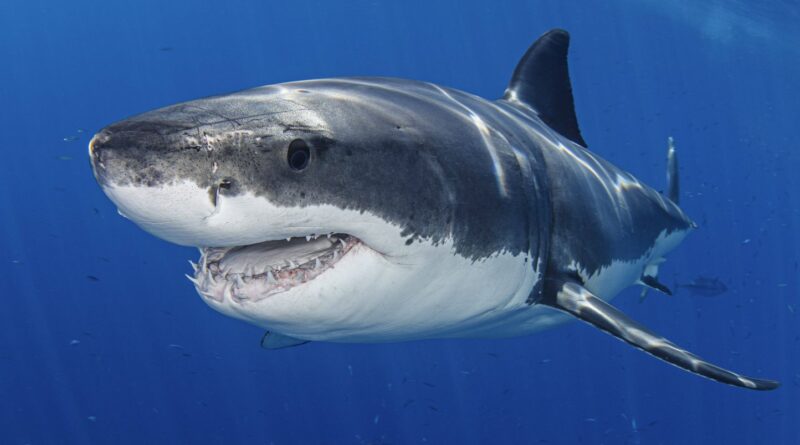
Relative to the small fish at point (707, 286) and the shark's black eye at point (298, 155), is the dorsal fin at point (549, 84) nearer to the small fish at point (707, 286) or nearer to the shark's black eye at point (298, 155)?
the shark's black eye at point (298, 155)

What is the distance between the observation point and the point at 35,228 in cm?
5959

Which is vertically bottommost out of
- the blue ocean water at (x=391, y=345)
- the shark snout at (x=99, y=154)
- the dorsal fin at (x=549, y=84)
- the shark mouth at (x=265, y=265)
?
the blue ocean water at (x=391, y=345)

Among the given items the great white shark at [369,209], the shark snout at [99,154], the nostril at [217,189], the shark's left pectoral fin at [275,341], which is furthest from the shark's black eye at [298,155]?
the shark's left pectoral fin at [275,341]

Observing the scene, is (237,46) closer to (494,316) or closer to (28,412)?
(28,412)

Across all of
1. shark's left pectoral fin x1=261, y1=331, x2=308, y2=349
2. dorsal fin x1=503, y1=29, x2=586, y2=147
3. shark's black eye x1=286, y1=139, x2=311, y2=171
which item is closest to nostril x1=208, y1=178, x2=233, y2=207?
shark's black eye x1=286, y1=139, x2=311, y2=171

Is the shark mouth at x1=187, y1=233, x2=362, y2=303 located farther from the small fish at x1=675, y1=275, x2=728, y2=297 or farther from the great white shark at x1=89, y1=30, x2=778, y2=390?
the small fish at x1=675, y1=275, x2=728, y2=297

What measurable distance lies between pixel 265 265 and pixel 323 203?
1.10 feet

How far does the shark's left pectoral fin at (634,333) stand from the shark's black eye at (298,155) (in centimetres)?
183

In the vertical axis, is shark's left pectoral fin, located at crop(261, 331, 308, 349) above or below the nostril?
below

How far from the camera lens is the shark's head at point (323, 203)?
5.57 feet

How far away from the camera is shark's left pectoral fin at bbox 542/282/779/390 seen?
2.75 meters

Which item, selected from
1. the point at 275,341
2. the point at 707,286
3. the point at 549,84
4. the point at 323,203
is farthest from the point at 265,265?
the point at 707,286

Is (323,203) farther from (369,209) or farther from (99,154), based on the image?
(99,154)

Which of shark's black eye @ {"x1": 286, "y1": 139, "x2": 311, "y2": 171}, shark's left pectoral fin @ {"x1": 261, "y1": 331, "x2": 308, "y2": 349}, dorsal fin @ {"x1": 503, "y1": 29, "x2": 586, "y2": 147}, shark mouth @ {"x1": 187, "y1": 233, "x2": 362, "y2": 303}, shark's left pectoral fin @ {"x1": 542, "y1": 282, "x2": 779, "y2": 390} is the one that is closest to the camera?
shark's black eye @ {"x1": 286, "y1": 139, "x2": 311, "y2": 171}
